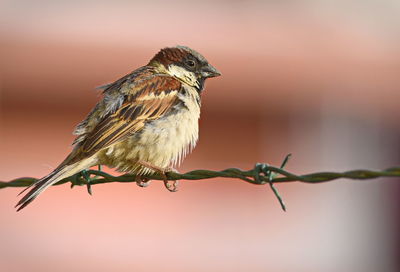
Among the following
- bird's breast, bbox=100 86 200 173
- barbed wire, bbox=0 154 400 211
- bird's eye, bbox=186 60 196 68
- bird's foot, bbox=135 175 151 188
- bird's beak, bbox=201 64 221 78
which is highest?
bird's eye, bbox=186 60 196 68

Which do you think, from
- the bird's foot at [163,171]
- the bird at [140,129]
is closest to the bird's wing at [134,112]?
the bird at [140,129]

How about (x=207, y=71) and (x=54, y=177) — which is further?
(x=207, y=71)

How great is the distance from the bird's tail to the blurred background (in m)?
9.09

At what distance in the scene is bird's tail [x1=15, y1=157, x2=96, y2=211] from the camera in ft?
18.9

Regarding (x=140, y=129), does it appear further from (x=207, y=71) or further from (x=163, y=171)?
(x=207, y=71)

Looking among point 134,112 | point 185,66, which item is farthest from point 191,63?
point 134,112

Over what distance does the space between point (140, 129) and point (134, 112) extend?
0.14m

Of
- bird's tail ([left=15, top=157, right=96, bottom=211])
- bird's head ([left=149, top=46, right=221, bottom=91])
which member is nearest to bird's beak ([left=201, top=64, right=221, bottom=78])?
bird's head ([left=149, top=46, right=221, bottom=91])

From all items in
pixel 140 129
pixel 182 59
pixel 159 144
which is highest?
pixel 182 59

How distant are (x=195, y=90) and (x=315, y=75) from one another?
12.8 meters

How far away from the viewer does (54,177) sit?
6043 millimetres

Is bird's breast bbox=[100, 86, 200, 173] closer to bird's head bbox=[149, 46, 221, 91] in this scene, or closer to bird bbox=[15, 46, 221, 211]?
bird bbox=[15, 46, 221, 211]

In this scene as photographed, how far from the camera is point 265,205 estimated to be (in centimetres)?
1830

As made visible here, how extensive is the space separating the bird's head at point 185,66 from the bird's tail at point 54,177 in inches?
53.0
